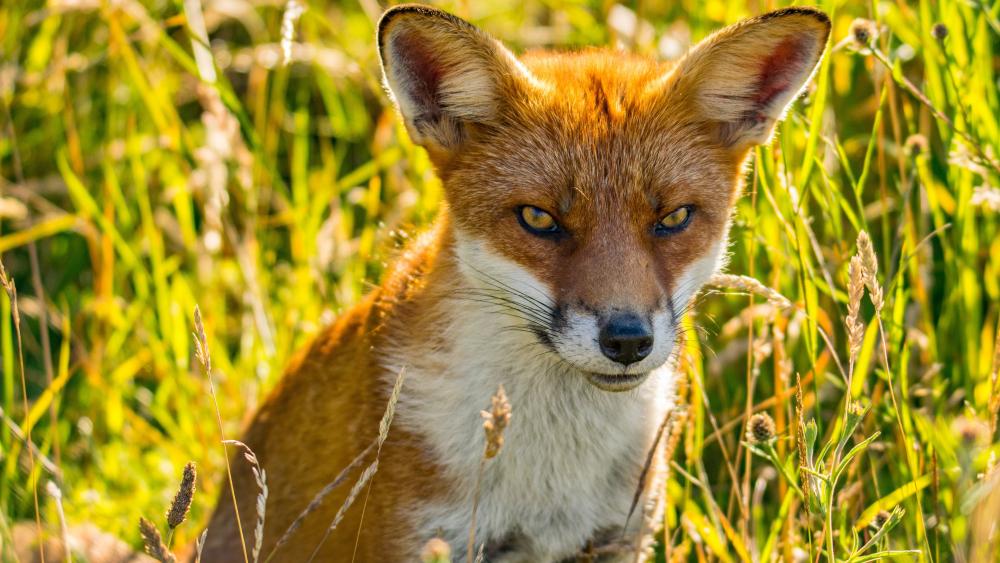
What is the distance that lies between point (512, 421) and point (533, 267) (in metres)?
0.51

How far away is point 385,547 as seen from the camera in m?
3.26

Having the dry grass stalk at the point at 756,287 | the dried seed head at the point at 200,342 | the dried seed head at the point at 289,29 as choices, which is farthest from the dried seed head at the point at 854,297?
the dried seed head at the point at 289,29

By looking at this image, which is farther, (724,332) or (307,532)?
(724,332)

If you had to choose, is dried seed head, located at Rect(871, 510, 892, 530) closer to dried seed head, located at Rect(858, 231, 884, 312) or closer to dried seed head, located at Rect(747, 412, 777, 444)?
dried seed head, located at Rect(747, 412, 777, 444)

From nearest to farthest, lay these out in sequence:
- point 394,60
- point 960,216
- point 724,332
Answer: point 394,60 < point 960,216 < point 724,332

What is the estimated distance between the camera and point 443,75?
332cm

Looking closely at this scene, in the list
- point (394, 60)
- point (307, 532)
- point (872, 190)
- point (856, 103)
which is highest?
point (394, 60)

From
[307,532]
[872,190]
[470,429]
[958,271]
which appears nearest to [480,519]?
[470,429]

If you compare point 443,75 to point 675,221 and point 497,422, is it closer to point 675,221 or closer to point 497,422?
point 675,221

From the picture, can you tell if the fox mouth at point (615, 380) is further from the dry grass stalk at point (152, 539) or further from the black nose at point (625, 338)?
the dry grass stalk at point (152, 539)

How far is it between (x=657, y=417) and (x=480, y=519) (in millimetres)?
705

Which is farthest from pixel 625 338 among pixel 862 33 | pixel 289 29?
pixel 289 29

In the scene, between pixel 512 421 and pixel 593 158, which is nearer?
pixel 593 158

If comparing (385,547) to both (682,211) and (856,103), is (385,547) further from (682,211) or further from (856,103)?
(856,103)
